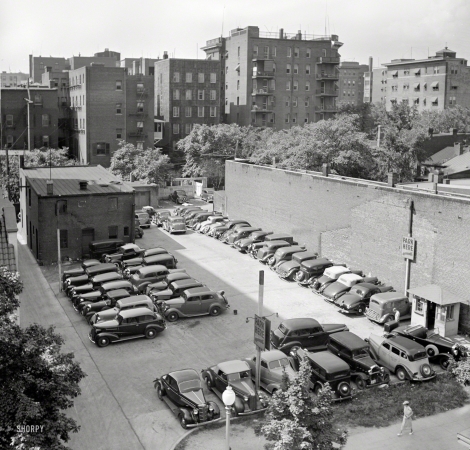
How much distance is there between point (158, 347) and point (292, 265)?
39.6 ft

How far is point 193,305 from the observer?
94.7ft

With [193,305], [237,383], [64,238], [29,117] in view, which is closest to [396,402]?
[237,383]

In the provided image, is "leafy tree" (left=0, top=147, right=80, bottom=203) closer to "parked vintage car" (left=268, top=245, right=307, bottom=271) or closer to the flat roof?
the flat roof

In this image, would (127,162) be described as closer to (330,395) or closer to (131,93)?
(131,93)

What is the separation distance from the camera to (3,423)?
10859 mm

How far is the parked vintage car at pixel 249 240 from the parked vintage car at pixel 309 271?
6.87 meters

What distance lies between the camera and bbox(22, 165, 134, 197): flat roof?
132 ft

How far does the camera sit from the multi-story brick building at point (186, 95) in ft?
273

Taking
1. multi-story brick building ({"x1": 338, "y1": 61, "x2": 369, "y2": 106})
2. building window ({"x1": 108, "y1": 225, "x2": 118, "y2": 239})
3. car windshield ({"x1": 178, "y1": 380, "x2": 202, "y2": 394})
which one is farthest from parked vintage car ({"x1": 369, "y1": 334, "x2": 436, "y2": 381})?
multi-story brick building ({"x1": 338, "y1": 61, "x2": 369, "y2": 106})

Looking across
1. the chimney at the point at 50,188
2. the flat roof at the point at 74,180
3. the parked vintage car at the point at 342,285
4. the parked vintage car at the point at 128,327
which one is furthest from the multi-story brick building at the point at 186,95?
the parked vintage car at the point at 128,327

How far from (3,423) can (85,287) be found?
20155 millimetres

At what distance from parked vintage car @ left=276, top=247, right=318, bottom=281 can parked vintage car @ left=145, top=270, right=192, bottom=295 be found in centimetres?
609

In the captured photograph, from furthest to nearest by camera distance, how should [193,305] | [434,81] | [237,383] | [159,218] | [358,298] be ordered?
[434,81] < [159,218] < [358,298] < [193,305] < [237,383]

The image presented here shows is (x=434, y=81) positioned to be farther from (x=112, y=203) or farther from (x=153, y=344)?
(x=153, y=344)
